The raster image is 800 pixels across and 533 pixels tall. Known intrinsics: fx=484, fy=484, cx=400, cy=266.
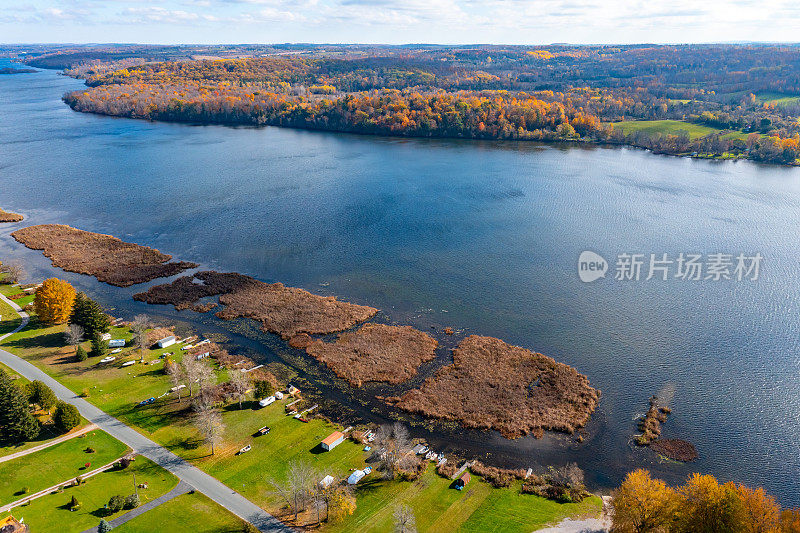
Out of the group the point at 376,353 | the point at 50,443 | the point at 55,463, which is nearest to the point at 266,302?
the point at 376,353

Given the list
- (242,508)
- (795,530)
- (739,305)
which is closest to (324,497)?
(242,508)

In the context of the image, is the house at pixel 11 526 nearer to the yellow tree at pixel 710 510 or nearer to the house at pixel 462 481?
the house at pixel 462 481

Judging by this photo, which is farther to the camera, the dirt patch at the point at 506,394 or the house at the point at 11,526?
the dirt patch at the point at 506,394

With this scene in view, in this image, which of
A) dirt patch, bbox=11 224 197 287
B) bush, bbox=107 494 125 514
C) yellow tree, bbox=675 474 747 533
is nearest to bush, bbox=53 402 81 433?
bush, bbox=107 494 125 514

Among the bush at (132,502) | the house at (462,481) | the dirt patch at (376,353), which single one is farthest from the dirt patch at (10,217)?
the house at (462,481)

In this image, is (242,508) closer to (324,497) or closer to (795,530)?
(324,497)

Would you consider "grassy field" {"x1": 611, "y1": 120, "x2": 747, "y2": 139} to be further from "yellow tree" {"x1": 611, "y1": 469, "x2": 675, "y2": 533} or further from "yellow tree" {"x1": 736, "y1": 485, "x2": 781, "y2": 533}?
"yellow tree" {"x1": 611, "y1": 469, "x2": 675, "y2": 533}

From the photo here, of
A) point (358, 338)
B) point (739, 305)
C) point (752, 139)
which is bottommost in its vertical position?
point (358, 338)
